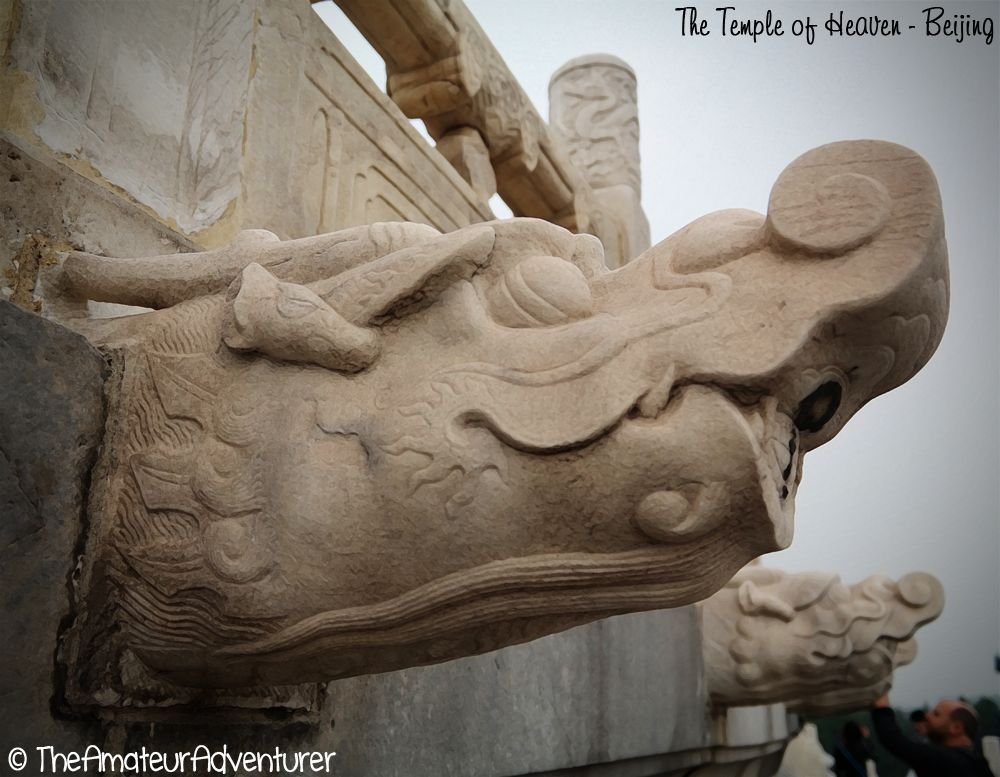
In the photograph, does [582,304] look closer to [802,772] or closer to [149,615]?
[149,615]

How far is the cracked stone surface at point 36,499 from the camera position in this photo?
0.94m

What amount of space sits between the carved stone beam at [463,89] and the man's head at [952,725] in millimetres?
3997

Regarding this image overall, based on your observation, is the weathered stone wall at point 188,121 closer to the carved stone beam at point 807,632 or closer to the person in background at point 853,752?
the carved stone beam at point 807,632

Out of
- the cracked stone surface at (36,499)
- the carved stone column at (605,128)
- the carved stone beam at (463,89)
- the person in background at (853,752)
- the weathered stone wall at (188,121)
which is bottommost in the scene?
the person in background at (853,752)

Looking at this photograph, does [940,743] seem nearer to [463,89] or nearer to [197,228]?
[463,89]

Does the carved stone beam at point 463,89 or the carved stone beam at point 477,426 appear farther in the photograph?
the carved stone beam at point 463,89

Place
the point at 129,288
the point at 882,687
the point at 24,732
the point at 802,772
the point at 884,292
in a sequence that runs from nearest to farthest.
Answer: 1. the point at 884,292
2. the point at 24,732
3. the point at 129,288
4. the point at 882,687
5. the point at 802,772

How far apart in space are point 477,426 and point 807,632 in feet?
9.28

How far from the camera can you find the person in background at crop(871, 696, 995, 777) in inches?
180

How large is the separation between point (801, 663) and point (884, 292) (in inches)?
110

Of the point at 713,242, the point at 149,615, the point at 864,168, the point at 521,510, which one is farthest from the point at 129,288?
the point at 864,168

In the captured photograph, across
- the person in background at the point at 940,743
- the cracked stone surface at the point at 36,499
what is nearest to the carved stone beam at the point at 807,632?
the person in background at the point at 940,743

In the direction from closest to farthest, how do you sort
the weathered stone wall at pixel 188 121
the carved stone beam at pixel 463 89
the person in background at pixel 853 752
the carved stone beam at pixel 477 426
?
1. the carved stone beam at pixel 477 426
2. the weathered stone wall at pixel 188 121
3. the carved stone beam at pixel 463 89
4. the person in background at pixel 853 752

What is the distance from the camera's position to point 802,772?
7422mm
